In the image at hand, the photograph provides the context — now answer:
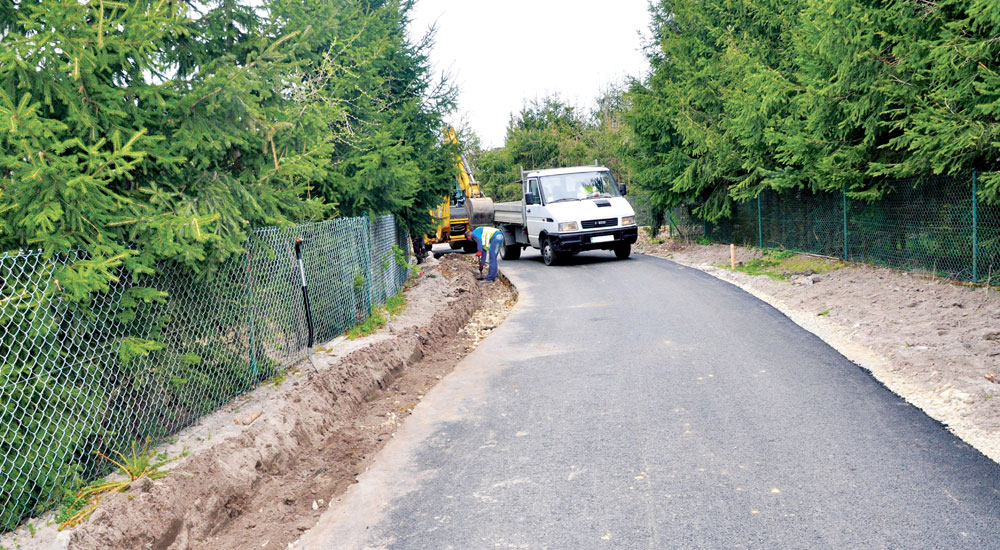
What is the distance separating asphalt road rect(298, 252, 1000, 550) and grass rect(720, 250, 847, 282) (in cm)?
685

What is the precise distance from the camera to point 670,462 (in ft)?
17.0

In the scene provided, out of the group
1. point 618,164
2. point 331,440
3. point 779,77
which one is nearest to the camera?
point 331,440

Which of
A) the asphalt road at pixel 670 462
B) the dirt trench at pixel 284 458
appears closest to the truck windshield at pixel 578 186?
the dirt trench at pixel 284 458

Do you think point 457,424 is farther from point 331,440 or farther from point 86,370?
point 86,370

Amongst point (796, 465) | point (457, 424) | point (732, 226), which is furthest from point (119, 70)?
point (732, 226)

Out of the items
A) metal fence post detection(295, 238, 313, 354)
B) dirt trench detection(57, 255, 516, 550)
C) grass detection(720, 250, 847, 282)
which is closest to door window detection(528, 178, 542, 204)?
grass detection(720, 250, 847, 282)

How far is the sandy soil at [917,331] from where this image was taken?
19.9 ft

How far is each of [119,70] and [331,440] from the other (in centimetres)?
338

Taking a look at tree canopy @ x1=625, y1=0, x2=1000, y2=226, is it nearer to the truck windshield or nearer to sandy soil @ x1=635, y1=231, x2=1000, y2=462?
sandy soil @ x1=635, y1=231, x2=1000, y2=462

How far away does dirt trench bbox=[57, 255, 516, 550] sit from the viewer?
4293mm

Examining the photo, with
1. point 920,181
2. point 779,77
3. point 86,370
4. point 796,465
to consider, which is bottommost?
point 796,465

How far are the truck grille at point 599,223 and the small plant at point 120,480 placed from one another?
1537 centimetres

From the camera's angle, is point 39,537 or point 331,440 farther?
point 331,440

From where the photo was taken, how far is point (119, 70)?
527 cm
